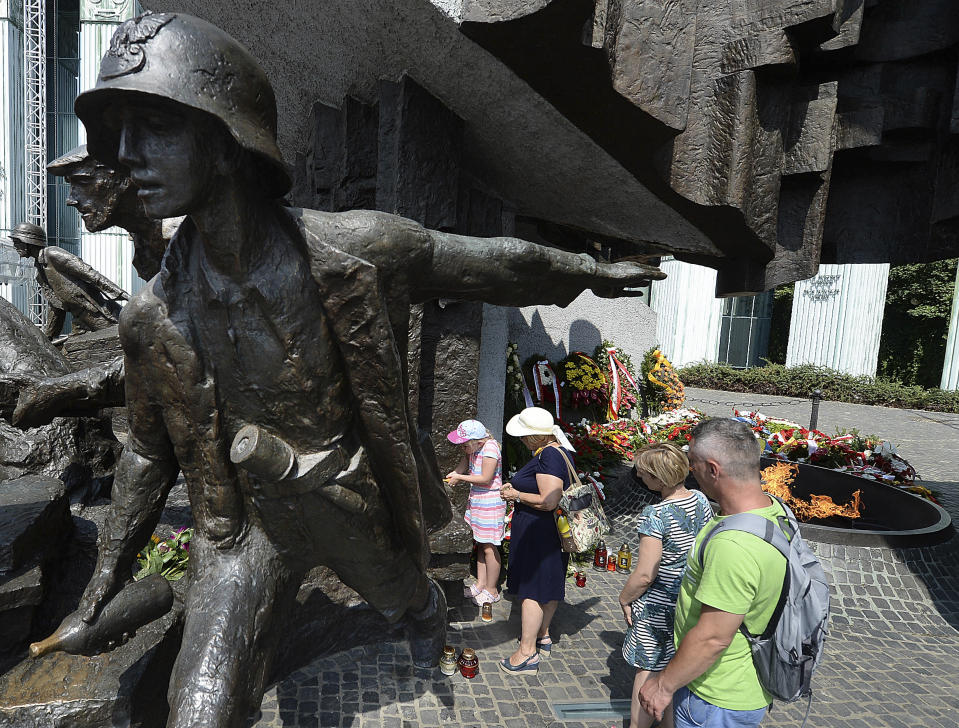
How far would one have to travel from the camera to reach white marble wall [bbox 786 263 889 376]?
18.7 meters

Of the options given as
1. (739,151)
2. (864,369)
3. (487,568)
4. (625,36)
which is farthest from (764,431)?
(864,369)

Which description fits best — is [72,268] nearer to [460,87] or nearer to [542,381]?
[460,87]

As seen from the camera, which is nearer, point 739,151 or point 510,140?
point 739,151

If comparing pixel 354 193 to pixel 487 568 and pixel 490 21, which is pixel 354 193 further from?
pixel 487 568

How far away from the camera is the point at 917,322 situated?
19.8m

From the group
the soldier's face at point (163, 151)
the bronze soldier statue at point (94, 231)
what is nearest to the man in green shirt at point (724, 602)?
the soldier's face at point (163, 151)

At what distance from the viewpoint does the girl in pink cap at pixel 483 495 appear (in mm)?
3865

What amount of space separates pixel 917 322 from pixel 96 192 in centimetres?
2393

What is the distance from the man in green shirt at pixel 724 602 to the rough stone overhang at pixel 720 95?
129cm

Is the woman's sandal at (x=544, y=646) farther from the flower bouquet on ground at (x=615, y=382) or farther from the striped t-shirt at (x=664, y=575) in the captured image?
the flower bouquet on ground at (x=615, y=382)

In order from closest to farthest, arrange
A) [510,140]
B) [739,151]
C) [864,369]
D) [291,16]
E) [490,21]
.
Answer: [490,21] → [739,151] → [291,16] → [510,140] → [864,369]

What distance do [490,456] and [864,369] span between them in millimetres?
19874

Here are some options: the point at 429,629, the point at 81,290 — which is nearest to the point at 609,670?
the point at 429,629

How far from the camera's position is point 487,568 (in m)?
4.15
